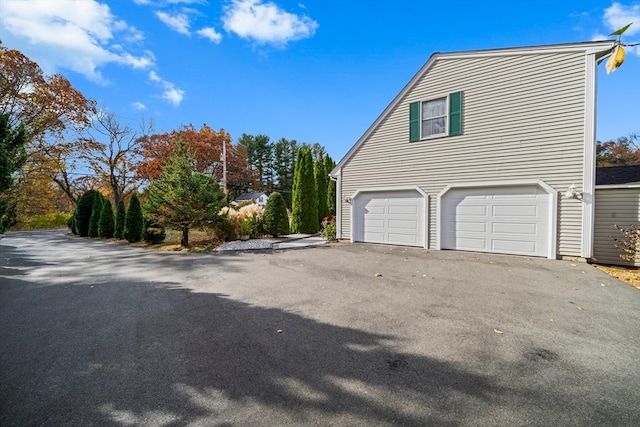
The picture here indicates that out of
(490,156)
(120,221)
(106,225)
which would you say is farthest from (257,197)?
(490,156)

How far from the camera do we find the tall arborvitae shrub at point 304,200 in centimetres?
1516

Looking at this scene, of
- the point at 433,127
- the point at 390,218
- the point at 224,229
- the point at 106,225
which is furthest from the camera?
the point at 106,225

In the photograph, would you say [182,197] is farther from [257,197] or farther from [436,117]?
[257,197]

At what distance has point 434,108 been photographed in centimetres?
906

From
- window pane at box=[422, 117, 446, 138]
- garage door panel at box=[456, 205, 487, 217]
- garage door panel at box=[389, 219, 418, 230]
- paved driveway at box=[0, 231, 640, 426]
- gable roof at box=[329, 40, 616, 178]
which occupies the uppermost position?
gable roof at box=[329, 40, 616, 178]

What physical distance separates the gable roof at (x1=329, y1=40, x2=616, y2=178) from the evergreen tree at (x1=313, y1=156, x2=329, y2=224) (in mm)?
6291

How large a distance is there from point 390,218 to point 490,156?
11.9 feet

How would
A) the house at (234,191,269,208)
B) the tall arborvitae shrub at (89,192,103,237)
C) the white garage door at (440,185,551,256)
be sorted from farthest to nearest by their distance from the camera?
1. the house at (234,191,269,208)
2. the tall arborvitae shrub at (89,192,103,237)
3. the white garage door at (440,185,551,256)

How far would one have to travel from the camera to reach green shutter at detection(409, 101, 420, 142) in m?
9.20

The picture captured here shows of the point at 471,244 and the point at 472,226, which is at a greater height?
the point at 472,226

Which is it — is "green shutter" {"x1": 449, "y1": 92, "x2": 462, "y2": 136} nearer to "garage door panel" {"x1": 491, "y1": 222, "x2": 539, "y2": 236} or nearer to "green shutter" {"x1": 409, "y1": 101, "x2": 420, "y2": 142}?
"green shutter" {"x1": 409, "y1": 101, "x2": 420, "y2": 142}

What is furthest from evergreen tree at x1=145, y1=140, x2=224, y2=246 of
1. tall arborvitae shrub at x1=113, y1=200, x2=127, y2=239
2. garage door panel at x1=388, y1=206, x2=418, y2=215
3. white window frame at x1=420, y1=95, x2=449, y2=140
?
white window frame at x1=420, y1=95, x2=449, y2=140

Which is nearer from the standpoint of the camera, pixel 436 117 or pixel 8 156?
pixel 8 156

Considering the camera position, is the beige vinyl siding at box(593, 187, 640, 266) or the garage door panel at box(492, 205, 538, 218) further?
the garage door panel at box(492, 205, 538, 218)
